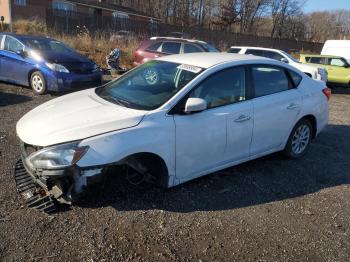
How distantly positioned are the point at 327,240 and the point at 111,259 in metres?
2.12

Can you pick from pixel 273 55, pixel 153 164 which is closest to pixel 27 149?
pixel 153 164

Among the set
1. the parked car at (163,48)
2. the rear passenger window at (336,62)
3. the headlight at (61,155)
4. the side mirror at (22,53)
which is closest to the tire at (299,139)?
the headlight at (61,155)

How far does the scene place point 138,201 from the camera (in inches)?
159

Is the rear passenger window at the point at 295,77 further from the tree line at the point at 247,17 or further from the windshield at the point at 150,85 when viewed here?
the tree line at the point at 247,17

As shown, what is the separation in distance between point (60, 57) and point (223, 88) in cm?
644

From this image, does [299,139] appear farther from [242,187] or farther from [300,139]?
[242,187]

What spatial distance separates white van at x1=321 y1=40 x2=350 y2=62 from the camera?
62.5 ft

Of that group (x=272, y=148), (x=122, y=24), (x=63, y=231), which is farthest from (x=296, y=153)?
(x=122, y=24)

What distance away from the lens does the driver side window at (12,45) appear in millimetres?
9797

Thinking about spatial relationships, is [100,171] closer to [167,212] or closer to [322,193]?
[167,212]

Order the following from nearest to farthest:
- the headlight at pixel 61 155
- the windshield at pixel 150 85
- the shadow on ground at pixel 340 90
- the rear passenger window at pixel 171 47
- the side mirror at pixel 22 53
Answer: the headlight at pixel 61 155
the windshield at pixel 150 85
the side mirror at pixel 22 53
the rear passenger window at pixel 171 47
the shadow on ground at pixel 340 90

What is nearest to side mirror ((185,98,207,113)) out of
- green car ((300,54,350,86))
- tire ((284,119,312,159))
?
tire ((284,119,312,159))

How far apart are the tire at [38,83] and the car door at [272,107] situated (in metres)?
6.17

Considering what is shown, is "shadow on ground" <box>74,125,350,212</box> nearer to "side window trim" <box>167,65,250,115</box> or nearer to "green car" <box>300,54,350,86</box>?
"side window trim" <box>167,65,250,115</box>
